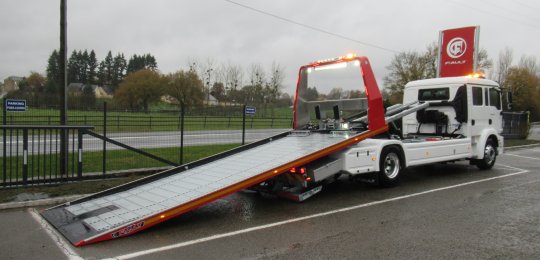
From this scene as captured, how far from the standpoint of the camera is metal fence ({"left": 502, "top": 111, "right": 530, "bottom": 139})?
25.7 metres

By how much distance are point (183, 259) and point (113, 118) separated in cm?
1031

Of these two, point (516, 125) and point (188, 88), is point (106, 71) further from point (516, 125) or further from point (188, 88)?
point (516, 125)

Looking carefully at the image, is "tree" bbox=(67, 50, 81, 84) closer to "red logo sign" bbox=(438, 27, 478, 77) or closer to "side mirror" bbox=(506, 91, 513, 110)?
"red logo sign" bbox=(438, 27, 478, 77)

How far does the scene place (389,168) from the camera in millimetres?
8898

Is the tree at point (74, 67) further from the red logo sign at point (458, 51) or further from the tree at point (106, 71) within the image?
the red logo sign at point (458, 51)

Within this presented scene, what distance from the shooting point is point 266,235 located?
551 centimetres

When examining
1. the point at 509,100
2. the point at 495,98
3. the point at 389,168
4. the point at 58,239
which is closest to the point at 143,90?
the point at 495,98

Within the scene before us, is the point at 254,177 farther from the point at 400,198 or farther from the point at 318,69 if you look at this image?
the point at 318,69

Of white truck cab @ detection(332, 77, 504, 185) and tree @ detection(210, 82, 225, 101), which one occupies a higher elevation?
tree @ detection(210, 82, 225, 101)

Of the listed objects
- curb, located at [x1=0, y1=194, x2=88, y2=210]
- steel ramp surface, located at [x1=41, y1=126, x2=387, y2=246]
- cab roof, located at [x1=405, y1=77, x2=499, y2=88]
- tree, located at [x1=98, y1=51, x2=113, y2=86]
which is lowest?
curb, located at [x1=0, y1=194, x2=88, y2=210]

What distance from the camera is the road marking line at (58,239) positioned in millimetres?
4742

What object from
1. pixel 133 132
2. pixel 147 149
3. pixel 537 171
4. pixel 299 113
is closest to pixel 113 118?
pixel 133 132

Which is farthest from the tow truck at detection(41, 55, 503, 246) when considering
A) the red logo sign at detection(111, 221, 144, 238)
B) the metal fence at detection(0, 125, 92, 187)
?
the metal fence at detection(0, 125, 92, 187)

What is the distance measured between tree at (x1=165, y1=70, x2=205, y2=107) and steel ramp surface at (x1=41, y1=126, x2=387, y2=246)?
4506 cm
